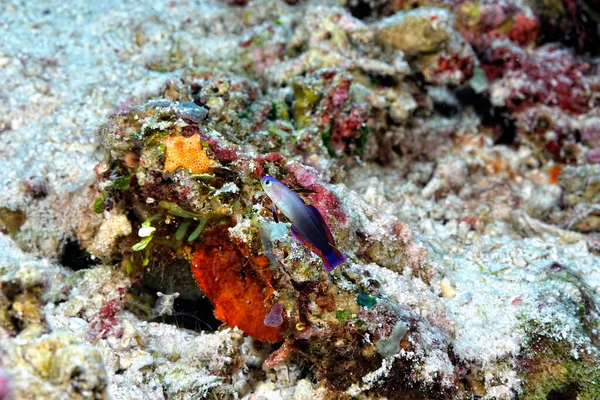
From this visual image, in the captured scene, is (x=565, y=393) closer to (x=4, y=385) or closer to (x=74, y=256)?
(x=4, y=385)

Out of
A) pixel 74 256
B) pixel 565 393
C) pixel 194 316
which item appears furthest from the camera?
pixel 74 256

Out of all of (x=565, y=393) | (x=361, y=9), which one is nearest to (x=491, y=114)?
(x=361, y=9)

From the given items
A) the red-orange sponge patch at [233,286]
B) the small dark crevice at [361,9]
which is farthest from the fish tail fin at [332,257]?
the small dark crevice at [361,9]

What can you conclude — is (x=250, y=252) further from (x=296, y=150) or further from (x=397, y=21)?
(x=397, y=21)

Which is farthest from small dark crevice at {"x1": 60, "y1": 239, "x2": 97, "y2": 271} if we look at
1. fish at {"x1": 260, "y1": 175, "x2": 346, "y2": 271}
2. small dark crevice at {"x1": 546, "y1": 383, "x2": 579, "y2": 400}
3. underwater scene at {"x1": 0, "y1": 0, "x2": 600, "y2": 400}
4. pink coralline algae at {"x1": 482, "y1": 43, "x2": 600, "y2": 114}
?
pink coralline algae at {"x1": 482, "y1": 43, "x2": 600, "y2": 114}

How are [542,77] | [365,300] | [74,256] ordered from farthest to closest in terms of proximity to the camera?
[542,77] → [74,256] → [365,300]

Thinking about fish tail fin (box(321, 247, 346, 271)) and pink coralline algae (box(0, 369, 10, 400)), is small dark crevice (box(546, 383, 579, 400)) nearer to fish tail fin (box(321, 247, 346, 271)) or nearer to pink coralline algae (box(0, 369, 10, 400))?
fish tail fin (box(321, 247, 346, 271))
